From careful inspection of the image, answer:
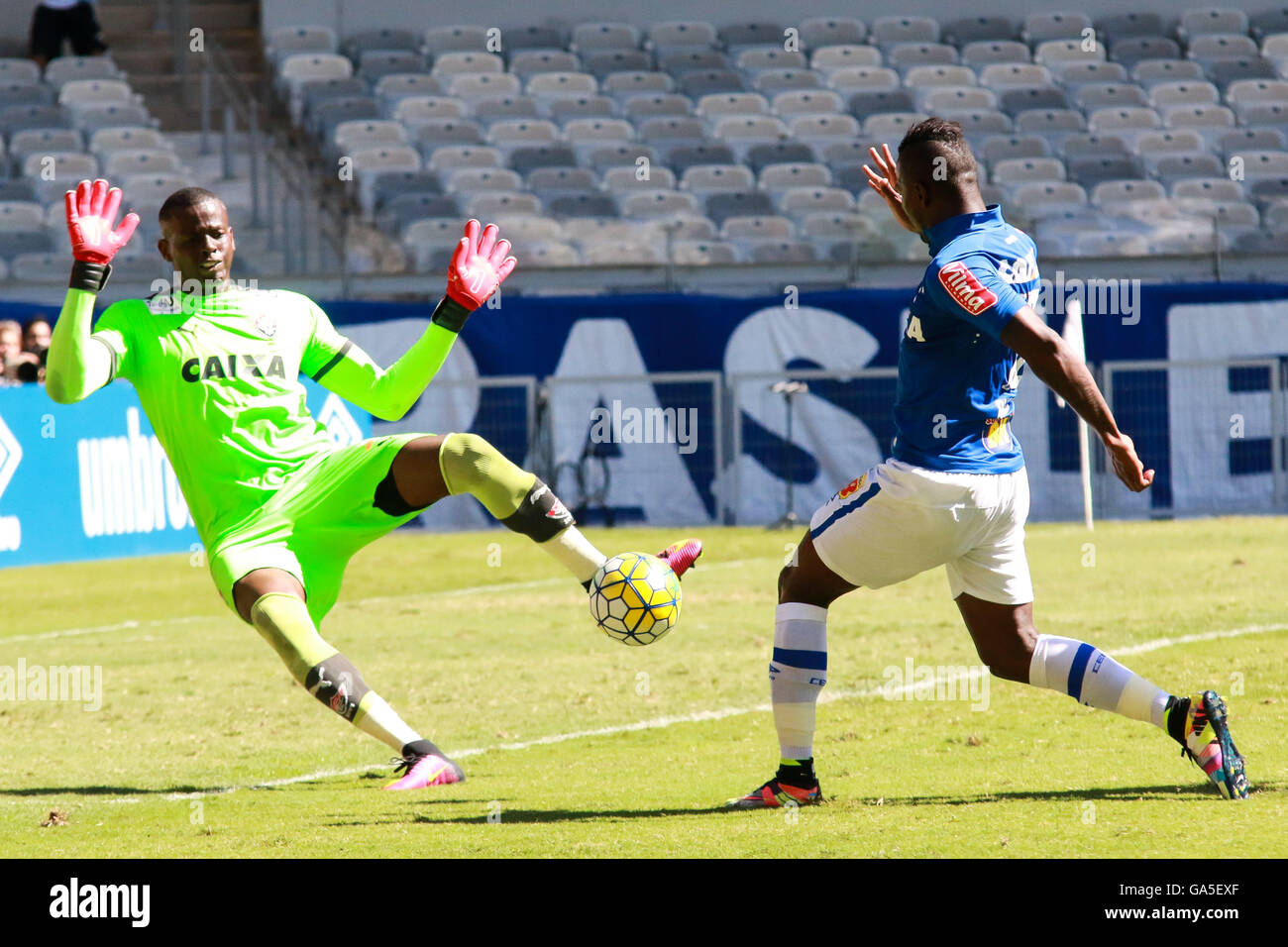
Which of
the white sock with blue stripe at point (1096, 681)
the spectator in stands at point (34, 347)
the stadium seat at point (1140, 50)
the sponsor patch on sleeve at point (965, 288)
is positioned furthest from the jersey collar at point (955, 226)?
the stadium seat at point (1140, 50)

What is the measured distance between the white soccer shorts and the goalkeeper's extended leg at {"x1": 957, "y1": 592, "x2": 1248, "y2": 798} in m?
0.10

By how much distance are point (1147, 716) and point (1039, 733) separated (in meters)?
1.40

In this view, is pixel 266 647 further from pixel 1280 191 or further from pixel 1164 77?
pixel 1164 77

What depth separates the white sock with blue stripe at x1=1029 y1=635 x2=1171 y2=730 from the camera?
17.4ft

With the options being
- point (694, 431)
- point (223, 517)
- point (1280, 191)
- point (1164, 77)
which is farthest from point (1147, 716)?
point (1164, 77)

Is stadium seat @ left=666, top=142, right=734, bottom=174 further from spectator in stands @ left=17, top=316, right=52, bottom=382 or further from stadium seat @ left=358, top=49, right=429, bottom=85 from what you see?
spectator in stands @ left=17, top=316, right=52, bottom=382

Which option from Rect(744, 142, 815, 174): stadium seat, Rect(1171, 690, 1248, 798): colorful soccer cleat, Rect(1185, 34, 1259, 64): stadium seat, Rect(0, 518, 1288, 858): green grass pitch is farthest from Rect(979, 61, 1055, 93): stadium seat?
Rect(1171, 690, 1248, 798): colorful soccer cleat

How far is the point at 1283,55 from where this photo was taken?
25234 mm

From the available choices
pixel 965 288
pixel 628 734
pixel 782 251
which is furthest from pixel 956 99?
pixel 965 288

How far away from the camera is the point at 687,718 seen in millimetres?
7594

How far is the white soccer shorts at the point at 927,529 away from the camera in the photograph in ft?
17.0

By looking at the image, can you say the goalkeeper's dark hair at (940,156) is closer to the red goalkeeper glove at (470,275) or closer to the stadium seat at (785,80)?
the red goalkeeper glove at (470,275)

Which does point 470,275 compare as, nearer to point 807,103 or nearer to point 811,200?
point 811,200
